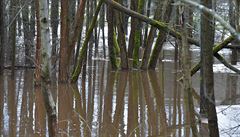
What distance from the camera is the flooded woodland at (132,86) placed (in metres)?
5.77

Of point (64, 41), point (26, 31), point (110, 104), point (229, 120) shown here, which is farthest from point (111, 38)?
point (229, 120)

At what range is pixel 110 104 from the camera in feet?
39.5

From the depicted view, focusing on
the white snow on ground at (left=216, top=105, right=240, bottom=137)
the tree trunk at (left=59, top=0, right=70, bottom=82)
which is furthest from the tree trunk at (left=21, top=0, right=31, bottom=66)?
the white snow on ground at (left=216, top=105, right=240, bottom=137)

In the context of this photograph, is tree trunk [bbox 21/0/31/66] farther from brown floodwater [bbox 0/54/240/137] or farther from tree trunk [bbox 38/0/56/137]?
tree trunk [bbox 38/0/56/137]

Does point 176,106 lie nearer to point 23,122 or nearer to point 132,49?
point 23,122

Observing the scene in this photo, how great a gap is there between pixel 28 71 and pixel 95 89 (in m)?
5.17

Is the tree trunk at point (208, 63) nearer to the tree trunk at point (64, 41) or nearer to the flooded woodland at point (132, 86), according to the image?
the flooded woodland at point (132, 86)

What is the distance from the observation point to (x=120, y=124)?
32.3 feet

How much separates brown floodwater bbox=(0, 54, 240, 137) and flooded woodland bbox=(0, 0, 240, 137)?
2 centimetres

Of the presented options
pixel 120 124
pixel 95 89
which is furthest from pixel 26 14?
pixel 120 124

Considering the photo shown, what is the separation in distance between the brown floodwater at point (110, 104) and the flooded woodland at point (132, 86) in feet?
0.06

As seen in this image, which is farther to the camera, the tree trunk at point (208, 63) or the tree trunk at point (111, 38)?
the tree trunk at point (111, 38)

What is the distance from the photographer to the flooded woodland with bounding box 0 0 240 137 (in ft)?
18.9

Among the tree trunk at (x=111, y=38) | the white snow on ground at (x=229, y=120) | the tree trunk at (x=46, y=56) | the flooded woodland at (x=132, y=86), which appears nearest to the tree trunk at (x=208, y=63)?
the flooded woodland at (x=132, y=86)
